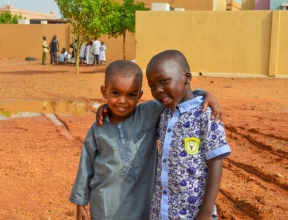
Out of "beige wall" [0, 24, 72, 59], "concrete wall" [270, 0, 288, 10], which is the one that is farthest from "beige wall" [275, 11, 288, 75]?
"beige wall" [0, 24, 72, 59]

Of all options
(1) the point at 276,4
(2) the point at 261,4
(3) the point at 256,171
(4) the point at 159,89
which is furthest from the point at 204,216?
(2) the point at 261,4

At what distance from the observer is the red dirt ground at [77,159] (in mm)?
4492

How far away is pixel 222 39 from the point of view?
1819cm

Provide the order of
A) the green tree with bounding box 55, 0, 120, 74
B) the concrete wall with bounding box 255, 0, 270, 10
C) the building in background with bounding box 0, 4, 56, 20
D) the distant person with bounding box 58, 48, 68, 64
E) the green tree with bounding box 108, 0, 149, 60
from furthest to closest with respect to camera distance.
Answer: the building in background with bounding box 0, 4, 56, 20 < the distant person with bounding box 58, 48, 68, 64 < the concrete wall with bounding box 255, 0, 270, 10 < the green tree with bounding box 108, 0, 149, 60 < the green tree with bounding box 55, 0, 120, 74

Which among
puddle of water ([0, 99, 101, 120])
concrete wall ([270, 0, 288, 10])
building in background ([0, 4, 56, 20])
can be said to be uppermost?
building in background ([0, 4, 56, 20])

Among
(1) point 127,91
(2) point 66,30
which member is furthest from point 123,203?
(2) point 66,30

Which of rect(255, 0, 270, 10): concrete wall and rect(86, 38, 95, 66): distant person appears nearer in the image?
rect(255, 0, 270, 10): concrete wall

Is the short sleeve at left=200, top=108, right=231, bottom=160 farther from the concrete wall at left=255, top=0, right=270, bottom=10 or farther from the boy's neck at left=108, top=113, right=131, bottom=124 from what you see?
the concrete wall at left=255, top=0, right=270, bottom=10

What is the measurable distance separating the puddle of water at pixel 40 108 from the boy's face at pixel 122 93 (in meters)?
7.84

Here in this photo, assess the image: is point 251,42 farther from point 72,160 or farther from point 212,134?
point 212,134

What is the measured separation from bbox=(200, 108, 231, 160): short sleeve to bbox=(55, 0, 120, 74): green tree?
1755 cm

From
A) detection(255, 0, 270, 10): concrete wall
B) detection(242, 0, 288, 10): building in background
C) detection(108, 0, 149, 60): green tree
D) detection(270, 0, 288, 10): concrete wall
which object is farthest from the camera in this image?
detection(255, 0, 270, 10): concrete wall

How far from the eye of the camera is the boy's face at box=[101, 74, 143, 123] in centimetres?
247

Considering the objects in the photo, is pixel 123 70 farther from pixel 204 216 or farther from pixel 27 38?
pixel 27 38
